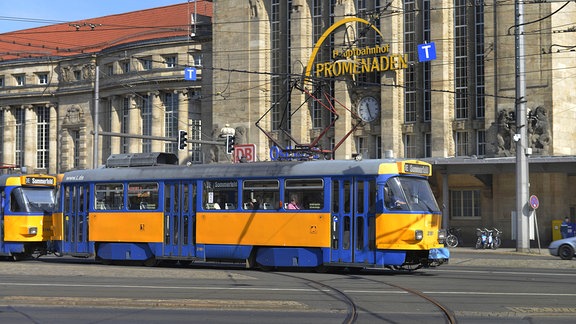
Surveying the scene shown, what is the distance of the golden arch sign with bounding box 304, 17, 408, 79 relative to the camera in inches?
1889

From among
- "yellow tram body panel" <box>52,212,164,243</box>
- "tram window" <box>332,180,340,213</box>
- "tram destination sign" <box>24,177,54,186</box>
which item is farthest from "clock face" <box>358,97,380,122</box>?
"tram window" <box>332,180,340,213</box>

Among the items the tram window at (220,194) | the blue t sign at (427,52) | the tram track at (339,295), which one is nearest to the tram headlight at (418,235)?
the tram track at (339,295)

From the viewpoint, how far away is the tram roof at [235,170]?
22656 mm

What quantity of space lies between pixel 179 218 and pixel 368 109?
26.3 m

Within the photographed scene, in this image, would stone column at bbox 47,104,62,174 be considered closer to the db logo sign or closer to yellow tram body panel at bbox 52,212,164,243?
the db logo sign

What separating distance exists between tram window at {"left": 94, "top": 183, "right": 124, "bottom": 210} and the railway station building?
23.4ft

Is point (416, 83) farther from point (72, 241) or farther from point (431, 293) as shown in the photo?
point (431, 293)

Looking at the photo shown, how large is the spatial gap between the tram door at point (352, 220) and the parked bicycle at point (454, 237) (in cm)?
2075

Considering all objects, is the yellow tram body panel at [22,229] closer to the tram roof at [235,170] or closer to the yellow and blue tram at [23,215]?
the yellow and blue tram at [23,215]

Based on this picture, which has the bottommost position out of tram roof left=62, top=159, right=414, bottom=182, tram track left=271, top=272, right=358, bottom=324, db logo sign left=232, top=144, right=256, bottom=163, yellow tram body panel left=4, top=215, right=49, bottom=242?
tram track left=271, top=272, right=358, bottom=324

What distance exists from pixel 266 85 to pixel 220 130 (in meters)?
4.33

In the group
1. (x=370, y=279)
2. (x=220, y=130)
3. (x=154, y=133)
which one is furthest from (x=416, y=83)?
(x=370, y=279)

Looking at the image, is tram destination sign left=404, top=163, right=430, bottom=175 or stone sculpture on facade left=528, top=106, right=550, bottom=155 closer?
tram destination sign left=404, top=163, right=430, bottom=175

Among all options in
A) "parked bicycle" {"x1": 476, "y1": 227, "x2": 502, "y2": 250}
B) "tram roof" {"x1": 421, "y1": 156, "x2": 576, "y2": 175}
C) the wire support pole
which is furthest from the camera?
"parked bicycle" {"x1": 476, "y1": 227, "x2": 502, "y2": 250}
